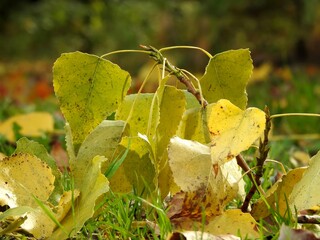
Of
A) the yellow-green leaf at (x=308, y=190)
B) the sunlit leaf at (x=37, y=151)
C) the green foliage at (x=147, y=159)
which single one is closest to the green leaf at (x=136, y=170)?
the green foliage at (x=147, y=159)

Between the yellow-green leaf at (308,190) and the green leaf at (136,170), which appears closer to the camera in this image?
the yellow-green leaf at (308,190)

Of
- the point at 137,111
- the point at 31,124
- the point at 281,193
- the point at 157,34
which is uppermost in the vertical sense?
the point at 137,111

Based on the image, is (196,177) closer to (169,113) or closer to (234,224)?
(234,224)

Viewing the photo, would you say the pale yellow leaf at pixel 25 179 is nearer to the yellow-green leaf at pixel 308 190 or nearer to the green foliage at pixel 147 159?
the green foliage at pixel 147 159

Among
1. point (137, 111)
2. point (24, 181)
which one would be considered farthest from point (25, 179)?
point (137, 111)

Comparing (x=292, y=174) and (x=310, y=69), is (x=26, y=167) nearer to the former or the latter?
(x=292, y=174)

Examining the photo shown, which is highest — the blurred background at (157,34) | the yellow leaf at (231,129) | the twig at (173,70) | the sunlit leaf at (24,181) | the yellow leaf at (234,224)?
the twig at (173,70)
